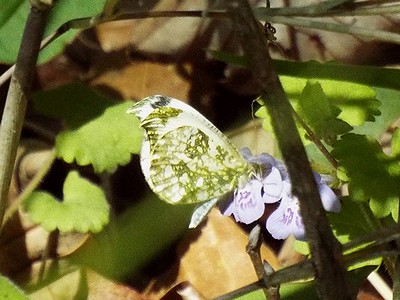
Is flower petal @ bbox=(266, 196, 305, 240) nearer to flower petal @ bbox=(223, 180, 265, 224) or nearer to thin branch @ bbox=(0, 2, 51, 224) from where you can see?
flower petal @ bbox=(223, 180, 265, 224)

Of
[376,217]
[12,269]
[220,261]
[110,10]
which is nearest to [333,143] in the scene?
[376,217]

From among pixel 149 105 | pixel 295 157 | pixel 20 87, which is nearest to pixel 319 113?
pixel 149 105

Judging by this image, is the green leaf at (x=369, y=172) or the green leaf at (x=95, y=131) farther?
the green leaf at (x=95, y=131)

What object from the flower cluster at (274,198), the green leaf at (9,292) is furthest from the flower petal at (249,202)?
the green leaf at (9,292)

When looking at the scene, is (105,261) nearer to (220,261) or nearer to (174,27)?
(220,261)

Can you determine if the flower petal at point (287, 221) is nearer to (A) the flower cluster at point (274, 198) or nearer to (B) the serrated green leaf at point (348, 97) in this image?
(A) the flower cluster at point (274, 198)

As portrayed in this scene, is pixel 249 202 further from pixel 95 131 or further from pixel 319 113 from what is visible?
pixel 95 131
